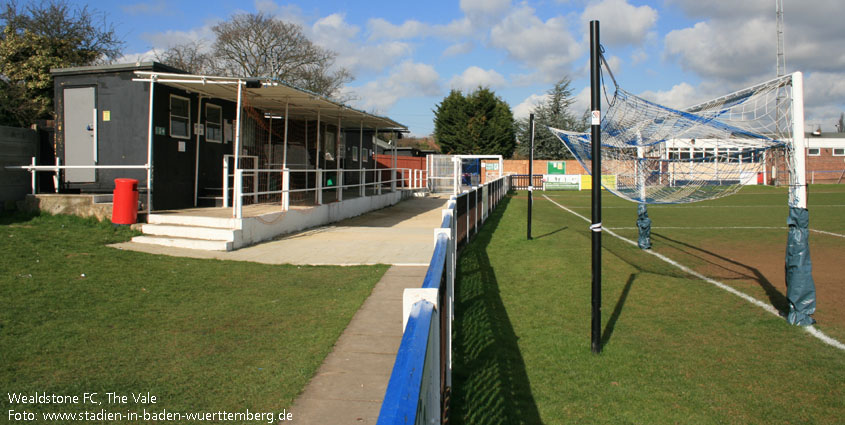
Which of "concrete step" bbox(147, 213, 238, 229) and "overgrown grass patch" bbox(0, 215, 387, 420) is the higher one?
"concrete step" bbox(147, 213, 238, 229)

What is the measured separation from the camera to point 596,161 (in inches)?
198

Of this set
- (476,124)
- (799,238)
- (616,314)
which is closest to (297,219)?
(616,314)

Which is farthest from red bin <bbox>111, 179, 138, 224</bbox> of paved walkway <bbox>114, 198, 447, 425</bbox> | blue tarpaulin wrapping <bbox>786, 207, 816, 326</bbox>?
A: blue tarpaulin wrapping <bbox>786, 207, 816, 326</bbox>

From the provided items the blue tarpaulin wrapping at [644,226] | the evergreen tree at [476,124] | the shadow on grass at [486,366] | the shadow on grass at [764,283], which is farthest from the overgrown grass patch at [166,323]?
the evergreen tree at [476,124]

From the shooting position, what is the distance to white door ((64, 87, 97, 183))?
12.6m

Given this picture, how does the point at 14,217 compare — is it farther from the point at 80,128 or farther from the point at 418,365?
the point at 418,365

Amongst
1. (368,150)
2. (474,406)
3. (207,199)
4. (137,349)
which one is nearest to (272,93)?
(207,199)

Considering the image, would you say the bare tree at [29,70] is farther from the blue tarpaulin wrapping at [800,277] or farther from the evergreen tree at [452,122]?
the evergreen tree at [452,122]

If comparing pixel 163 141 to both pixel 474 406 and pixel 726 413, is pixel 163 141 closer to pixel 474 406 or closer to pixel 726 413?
pixel 474 406

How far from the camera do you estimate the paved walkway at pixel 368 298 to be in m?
3.93

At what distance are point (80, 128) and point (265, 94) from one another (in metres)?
4.32

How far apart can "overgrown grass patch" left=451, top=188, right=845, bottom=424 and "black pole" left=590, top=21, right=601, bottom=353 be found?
0.31m

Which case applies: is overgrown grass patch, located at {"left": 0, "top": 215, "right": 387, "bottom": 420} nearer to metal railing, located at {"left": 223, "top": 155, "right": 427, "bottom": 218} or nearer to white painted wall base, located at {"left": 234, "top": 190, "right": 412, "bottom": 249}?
white painted wall base, located at {"left": 234, "top": 190, "right": 412, "bottom": 249}

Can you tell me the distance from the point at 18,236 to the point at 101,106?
13.7 feet
